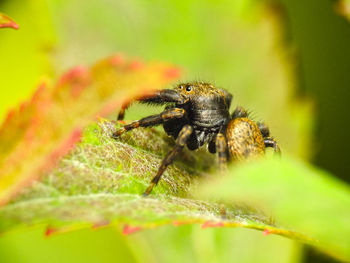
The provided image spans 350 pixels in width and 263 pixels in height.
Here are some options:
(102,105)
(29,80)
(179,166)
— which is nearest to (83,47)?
(29,80)

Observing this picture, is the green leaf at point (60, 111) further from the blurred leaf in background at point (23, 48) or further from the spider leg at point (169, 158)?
the blurred leaf in background at point (23, 48)

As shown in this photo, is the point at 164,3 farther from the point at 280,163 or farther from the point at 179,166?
the point at 280,163

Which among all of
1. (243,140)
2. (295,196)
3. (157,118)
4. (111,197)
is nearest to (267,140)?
(243,140)

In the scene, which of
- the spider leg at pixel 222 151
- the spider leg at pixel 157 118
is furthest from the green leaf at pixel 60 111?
the spider leg at pixel 222 151

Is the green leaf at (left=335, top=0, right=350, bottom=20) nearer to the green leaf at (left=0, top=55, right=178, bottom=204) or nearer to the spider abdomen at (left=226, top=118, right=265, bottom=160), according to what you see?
the spider abdomen at (left=226, top=118, right=265, bottom=160)

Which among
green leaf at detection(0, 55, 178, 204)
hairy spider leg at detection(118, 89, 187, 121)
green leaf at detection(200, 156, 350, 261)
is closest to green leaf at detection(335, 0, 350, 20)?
hairy spider leg at detection(118, 89, 187, 121)
